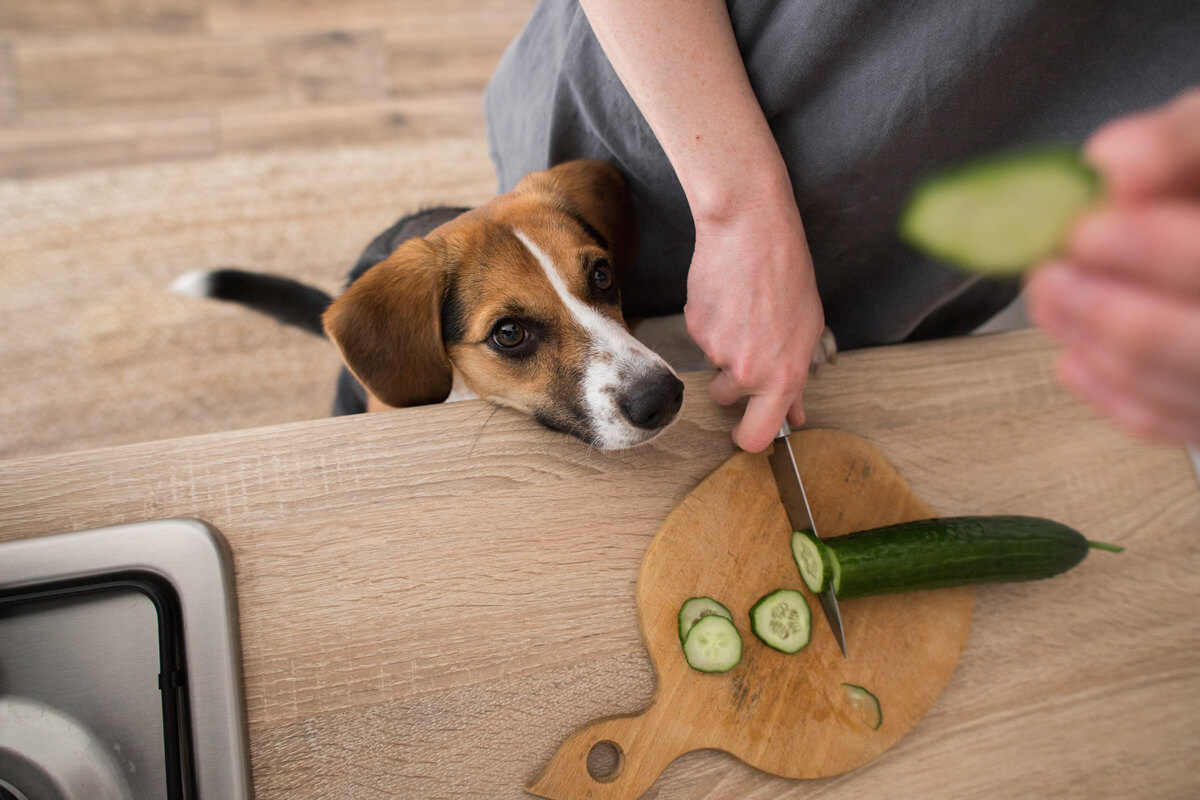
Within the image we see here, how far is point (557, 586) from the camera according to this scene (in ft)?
3.37

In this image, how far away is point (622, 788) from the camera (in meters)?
0.97

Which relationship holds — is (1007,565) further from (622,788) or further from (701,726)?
(622,788)

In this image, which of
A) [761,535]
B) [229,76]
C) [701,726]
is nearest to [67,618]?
[701,726]

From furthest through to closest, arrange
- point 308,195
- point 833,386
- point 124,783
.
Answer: point 308,195 < point 833,386 < point 124,783

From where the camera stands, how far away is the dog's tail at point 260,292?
1761 millimetres

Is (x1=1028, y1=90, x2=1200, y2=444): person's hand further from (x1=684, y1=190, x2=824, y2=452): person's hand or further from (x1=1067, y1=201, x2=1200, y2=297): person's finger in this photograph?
(x1=684, y1=190, x2=824, y2=452): person's hand

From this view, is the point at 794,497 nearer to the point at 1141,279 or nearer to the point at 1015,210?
the point at 1015,210

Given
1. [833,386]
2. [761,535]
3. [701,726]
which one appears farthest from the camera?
[833,386]

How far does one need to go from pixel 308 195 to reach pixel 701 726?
7.49 ft

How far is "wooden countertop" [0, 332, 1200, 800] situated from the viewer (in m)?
0.95

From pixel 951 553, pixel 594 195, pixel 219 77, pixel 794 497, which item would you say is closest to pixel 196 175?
pixel 219 77

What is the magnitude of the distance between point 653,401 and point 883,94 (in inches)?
23.1

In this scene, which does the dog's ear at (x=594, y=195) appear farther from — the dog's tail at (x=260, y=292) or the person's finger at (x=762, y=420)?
the dog's tail at (x=260, y=292)

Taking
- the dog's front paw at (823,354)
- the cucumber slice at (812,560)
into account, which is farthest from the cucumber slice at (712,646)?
the dog's front paw at (823,354)
